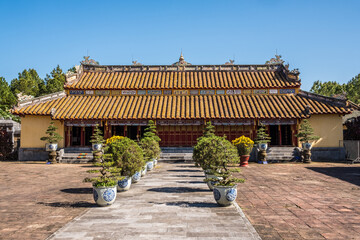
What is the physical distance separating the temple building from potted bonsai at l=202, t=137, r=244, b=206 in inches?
541

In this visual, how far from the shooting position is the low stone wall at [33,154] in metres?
24.9

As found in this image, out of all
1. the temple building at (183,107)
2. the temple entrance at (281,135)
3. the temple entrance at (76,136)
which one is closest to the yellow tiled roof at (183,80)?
the temple building at (183,107)

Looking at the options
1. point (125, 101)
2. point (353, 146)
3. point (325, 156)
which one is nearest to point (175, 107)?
point (125, 101)

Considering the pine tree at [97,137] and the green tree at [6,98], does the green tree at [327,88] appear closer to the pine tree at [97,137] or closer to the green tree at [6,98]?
the pine tree at [97,137]

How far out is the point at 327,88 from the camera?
2665 inches

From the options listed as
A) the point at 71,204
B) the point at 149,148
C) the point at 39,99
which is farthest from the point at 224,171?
the point at 39,99

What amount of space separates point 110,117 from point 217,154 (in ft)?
52.9

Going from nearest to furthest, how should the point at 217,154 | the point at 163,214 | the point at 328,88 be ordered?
the point at 163,214 → the point at 217,154 → the point at 328,88

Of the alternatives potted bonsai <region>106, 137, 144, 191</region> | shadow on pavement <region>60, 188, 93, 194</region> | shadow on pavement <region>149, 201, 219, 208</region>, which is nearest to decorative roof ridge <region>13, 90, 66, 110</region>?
shadow on pavement <region>60, 188, 93, 194</region>

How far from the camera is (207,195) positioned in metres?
10.3

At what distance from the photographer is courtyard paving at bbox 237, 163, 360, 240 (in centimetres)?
633

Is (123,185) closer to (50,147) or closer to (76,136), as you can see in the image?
(50,147)

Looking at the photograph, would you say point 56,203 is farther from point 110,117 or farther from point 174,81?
point 174,81

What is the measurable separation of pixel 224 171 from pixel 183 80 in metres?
20.0
